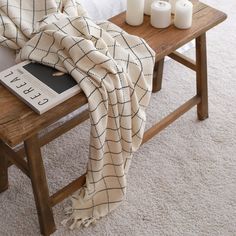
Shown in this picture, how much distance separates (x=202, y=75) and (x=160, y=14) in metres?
0.28

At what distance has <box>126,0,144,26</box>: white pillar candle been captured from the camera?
1.26 meters

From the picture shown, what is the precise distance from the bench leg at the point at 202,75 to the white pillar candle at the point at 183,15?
10 centimetres

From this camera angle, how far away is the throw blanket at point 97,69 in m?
1.05

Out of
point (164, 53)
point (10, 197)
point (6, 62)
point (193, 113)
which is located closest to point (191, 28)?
point (164, 53)

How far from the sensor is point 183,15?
1.25m

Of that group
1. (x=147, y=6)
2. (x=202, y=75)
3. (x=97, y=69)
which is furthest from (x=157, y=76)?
(x=97, y=69)

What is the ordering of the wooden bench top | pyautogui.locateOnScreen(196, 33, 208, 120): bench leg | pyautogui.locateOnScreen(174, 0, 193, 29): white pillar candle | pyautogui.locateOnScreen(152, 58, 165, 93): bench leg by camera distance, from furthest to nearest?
1. pyautogui.locateOnScreen(152, 58, 165, 93): bench leg
2. pyautogui.locateOnScreen(196, 33, 208, 120): bench leg
3. pyautogui.locateOnScreen(174, 0, 193, 29): white pillar candle
4. the wooden bench top

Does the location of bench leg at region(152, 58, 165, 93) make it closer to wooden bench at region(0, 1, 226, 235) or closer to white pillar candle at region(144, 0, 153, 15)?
wooden bench at region(0, 1, 226, 235)

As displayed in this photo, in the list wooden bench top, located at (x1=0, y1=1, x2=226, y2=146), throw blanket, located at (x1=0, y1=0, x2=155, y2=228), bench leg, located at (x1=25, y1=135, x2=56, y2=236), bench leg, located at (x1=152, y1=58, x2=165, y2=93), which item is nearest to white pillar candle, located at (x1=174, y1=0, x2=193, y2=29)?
wooden bench top, located at (x1=0, y1=1, x2=226, y2=146)

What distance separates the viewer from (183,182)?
138 centimetres

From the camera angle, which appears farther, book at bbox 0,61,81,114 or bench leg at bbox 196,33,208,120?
bench leg at bbox 196,33,208,120

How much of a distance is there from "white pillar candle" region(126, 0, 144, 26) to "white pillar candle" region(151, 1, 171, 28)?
33 mm

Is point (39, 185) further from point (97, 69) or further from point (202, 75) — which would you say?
point (202, 75)

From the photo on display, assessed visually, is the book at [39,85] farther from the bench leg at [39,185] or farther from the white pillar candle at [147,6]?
Result: the white pillar candle at [147,6]
